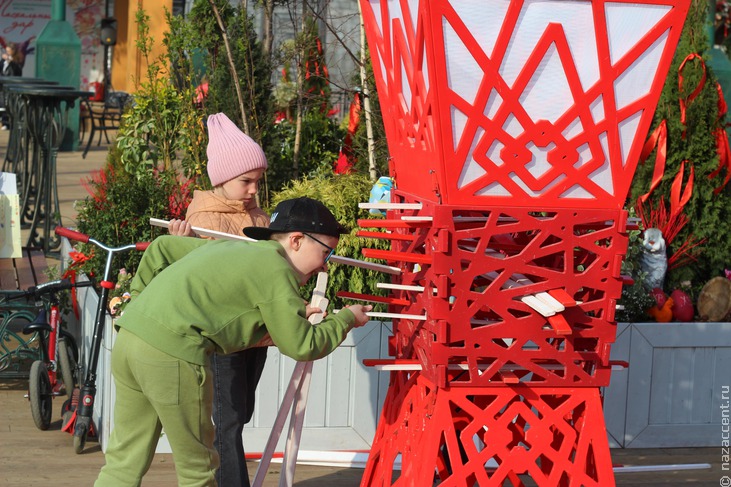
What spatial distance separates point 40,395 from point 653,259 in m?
3.43

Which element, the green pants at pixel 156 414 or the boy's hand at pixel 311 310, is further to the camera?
the boy's hand at pixel 311 310

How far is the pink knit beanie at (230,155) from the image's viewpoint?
427 cm

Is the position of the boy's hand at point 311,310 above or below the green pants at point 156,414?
above

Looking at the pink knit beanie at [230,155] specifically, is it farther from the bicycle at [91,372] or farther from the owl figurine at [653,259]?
the owl figurine at [653,259]

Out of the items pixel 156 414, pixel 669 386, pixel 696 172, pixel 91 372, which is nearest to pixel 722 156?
pixel 696 172

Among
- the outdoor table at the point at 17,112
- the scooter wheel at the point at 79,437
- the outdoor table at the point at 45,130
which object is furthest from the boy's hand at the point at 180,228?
the outdoor table at the point at 17,112

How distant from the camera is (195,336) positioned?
342cm

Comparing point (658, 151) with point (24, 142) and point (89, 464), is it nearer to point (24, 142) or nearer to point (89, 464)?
point (89, 464)

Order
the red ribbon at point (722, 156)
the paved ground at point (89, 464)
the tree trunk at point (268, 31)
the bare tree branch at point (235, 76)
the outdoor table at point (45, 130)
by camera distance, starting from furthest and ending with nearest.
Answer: the outdoor table at point (45, 130)
the tree trunk at point (268, 31)
the bare tree branch at point (235, 76)
the red ribbon at point (722, 156)
the paved ground at point (89, 464)

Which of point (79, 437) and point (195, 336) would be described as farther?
point (79, 437)

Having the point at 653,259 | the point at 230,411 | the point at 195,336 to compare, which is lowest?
the point at 230,411

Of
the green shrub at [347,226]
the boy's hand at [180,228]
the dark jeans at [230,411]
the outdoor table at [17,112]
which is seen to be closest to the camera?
the dark jeans at [230,411]

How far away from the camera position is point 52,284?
562 centimetres

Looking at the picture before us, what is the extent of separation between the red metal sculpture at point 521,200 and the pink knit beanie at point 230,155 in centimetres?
75
